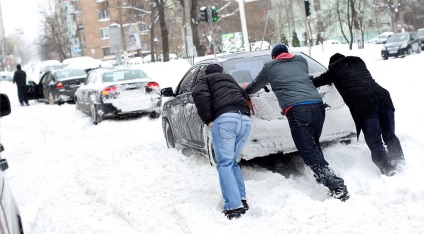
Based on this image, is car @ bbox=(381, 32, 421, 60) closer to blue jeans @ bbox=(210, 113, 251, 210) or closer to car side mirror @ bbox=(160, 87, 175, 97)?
car side mirror @ bbox=(160, 87, 175, 97)

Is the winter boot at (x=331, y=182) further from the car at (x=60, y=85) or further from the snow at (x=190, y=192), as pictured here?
the car at (x=60, y=85)

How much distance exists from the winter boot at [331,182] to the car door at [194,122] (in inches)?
81.8

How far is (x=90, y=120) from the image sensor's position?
49.3 ft

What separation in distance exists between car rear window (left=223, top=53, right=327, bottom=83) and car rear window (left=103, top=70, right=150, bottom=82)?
7227 mm

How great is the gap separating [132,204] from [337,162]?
2.51m

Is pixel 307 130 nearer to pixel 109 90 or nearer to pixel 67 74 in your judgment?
pixel 109 90

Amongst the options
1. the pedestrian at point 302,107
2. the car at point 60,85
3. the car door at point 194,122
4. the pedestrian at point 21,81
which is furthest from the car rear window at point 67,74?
the pedestrian at point 302,107

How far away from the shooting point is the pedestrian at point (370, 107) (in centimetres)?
578

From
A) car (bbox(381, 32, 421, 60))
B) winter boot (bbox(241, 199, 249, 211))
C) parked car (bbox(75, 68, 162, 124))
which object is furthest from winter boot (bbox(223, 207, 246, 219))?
car (bbox(381, 32, 421, 60))

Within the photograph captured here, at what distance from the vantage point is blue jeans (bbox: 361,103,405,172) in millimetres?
5785

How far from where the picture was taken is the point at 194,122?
7500 millimetres

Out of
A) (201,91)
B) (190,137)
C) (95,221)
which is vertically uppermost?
(201,91)

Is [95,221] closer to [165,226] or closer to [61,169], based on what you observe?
[165,226]

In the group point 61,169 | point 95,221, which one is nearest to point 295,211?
point 95,221
